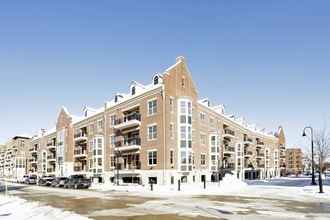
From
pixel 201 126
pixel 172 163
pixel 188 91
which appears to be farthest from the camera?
pixel 201 126

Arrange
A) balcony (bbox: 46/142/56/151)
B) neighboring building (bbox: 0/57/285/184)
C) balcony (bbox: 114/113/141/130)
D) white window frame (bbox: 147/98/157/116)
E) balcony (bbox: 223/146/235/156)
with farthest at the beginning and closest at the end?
1. balcony (bbox: 46/142/56/151)
2. balcony (bbox: 223/146/235/156)
3. balcony (bbox: 114/113/141/130)
4. white window frame (bbox: 147/98/157/116)
5. neighboring building (bbox: 0/57/285/184)

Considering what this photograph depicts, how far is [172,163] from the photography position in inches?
1499

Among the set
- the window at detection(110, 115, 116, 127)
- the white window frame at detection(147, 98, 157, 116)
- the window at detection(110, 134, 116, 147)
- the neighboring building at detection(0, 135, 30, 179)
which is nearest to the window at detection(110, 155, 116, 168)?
the window at detection(110, 134, 116, 147)

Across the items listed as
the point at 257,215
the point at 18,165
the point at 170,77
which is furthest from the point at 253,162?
the point at 18,165

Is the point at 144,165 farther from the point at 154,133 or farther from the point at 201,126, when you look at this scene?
the point at 201,126

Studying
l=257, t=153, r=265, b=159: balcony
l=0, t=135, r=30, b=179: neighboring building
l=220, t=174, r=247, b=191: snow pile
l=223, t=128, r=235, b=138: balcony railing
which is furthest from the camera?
l=0, t=135, r=30, b=179: neighboring building

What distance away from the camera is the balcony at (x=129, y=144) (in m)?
41.5

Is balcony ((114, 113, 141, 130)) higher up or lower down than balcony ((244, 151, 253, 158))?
higher up

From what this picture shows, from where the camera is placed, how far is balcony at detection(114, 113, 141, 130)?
136 feet

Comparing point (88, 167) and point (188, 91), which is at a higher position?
point (188, 91)

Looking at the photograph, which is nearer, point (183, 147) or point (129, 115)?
point (183, 147)

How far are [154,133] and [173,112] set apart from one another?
377 cm

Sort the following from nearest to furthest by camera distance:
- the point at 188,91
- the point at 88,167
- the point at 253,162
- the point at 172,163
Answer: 1. the point at 172,163
2. the point at 188,91
3. the point at 88,167
4. the point at 253,162

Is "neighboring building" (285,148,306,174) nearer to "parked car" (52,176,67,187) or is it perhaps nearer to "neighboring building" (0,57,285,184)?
"neighboring building" (0,57,285,184)
